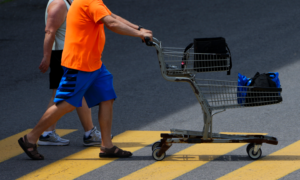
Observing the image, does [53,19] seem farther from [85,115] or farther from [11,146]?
[11,146]

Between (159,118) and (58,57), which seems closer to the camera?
(58,57)

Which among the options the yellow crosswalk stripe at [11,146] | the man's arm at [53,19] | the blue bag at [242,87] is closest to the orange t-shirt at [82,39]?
the man's arm at [53,19]

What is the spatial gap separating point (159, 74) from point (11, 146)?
384cm

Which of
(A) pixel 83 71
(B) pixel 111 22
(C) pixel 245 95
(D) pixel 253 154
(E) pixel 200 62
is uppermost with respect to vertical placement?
(B) pixel 111 22

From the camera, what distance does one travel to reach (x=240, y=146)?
18.1ft

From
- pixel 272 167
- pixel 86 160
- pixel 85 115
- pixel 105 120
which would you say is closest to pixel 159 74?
pixel 85 115

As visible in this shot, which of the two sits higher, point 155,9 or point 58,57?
point 155,9

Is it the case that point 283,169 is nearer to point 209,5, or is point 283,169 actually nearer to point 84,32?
Result: point 84,32

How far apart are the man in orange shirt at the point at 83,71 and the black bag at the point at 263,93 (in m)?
1.28

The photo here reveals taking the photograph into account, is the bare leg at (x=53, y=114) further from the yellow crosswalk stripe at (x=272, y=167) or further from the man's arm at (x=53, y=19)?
the yellow crosswalk stripe at (x=272, y=167)

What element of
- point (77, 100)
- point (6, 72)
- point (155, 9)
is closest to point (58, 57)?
point (77, 100)

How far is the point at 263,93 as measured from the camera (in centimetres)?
491

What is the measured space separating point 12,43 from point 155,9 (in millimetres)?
4718

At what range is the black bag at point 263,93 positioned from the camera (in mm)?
4883
